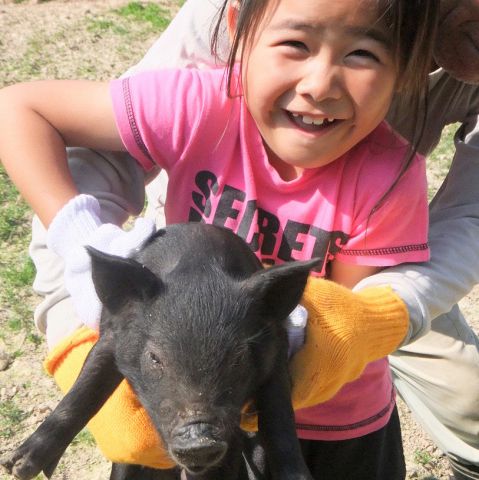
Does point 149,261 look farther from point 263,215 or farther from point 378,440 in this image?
point 378,440

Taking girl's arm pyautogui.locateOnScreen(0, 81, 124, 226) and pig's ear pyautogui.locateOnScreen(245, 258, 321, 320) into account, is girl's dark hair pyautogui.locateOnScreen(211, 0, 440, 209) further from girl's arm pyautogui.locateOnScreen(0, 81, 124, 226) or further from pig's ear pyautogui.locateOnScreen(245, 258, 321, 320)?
pig's ear pyautogui.locateOnScreen(245, 258, 321, 320)

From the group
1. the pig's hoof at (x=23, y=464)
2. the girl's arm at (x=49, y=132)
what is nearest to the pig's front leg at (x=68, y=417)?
the pig's hoof at (x=23, y=464)

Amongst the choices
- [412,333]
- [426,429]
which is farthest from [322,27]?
[426,429]

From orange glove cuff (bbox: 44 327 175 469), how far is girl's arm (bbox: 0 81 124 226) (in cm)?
36

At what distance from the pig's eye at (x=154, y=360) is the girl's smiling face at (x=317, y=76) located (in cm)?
79

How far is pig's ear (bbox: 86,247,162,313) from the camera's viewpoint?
188 cm

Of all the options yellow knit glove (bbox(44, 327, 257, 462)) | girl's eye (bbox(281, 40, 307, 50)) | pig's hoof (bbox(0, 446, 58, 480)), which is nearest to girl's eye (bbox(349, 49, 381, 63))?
girl's eye (bbox(281, 40, 307, 50))

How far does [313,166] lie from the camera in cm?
251

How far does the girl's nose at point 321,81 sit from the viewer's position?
2.27 m

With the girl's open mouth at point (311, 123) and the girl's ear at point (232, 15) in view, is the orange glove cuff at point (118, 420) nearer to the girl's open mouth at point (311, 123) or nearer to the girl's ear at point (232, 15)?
the girl's open mouth at point (311, 123)

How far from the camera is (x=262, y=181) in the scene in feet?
8.63

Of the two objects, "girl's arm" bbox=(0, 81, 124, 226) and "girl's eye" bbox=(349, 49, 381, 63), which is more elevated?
"girl's eye" bbox=(349, 49, 381, 63)

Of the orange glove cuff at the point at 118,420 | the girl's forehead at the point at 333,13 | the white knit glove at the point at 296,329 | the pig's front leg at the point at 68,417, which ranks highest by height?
the girl's forehead at the point at 333,13

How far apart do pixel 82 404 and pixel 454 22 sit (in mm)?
1460
